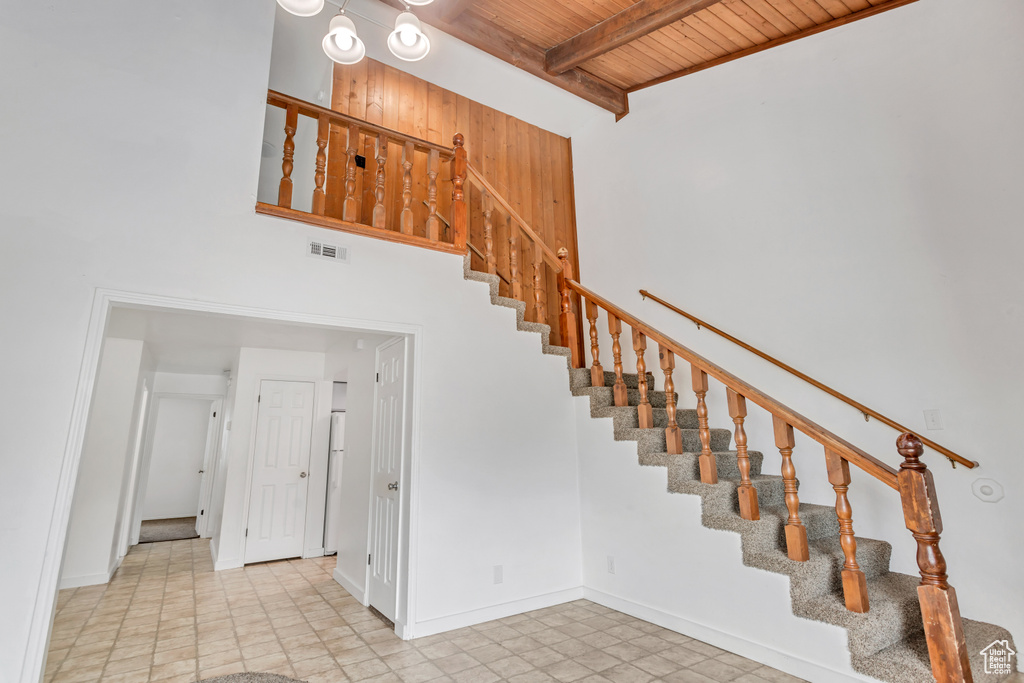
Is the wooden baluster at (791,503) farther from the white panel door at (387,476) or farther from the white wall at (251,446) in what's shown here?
the white wall at (251,446)

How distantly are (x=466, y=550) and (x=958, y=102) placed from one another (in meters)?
4.28

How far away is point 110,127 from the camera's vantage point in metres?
2.71

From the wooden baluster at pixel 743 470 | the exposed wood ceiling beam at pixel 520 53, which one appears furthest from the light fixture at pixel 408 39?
the wooden baluster at pixel 743 470

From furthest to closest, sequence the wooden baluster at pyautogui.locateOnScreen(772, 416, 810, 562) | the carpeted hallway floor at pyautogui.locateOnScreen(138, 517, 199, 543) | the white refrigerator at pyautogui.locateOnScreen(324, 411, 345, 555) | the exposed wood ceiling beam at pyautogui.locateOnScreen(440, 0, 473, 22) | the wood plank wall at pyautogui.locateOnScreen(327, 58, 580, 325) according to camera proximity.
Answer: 1. the carpeted hallway floor at pyautogui.locateOnScreen(138, 517, 199, 543)
2. the white refrigerator at pyautogui.locateOnScreen(324, 411, 345, 555)
3. the wood plank wall at pyautogui.locateOnScreen(327, 58, 580, 325)
4. the exposed wood ceiling beam at pyautogui.locateOnScreen(440, 0, 473, 22)
5. the wooden baluster at pyautogui.locateOnScreen(772, 416, 810, 562)

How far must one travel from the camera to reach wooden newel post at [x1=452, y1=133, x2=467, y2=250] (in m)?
3.87

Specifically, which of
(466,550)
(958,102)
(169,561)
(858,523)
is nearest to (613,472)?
(466,550)

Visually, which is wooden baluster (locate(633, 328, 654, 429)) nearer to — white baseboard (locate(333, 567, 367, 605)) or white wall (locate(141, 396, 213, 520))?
white baseboard (locate(333, 567, 367, 605))

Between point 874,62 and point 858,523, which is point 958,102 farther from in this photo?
point 858,523

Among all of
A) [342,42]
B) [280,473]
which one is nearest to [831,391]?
[342,42]

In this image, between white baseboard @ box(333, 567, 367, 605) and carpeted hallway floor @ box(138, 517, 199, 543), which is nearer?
white baseboard @ box(333, 567, 367, 605)

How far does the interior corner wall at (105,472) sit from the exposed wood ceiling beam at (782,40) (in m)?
5.80

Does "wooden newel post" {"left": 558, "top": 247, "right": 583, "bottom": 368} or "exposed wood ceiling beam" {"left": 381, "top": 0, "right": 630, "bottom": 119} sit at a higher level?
"exposed wood ceiling beam" {"left": 381, "top": 0, "right": 630, "bottom": 119}

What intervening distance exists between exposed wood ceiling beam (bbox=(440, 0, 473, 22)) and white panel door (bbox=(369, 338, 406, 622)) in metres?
2.80

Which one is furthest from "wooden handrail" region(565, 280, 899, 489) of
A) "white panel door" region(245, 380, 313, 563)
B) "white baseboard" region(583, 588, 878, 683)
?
"white panel door" region(245, 380, 313, 563)
